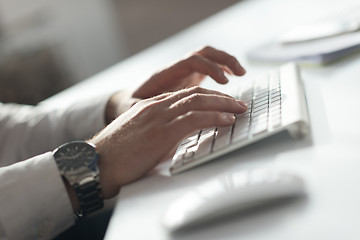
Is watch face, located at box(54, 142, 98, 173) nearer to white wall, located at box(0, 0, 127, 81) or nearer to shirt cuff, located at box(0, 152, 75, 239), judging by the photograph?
shirt cuff, located at box(0, 152, 75, 239)

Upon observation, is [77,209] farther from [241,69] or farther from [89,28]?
[89,28]

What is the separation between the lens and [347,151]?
499 mm

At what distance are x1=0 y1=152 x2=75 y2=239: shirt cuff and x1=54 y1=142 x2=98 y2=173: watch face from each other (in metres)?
0.01

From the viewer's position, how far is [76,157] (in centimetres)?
63

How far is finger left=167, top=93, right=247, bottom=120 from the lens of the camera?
0.61m

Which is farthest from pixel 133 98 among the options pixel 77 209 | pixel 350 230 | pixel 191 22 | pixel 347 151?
pixel 191 22

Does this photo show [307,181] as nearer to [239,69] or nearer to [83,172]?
[83,172]

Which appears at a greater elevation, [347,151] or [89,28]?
[89,28]

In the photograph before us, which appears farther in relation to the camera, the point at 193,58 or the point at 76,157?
the point at 193,58

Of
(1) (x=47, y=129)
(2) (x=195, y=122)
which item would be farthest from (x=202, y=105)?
(1) (x=47, y=129)

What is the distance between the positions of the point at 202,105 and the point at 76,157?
7.1 inches

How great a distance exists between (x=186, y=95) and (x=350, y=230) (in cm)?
32

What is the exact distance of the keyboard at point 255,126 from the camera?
0.54 m

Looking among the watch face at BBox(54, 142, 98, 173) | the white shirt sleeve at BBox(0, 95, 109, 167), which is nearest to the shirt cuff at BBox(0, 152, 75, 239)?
the watch face at BBox(54, 142, 98, 173)
